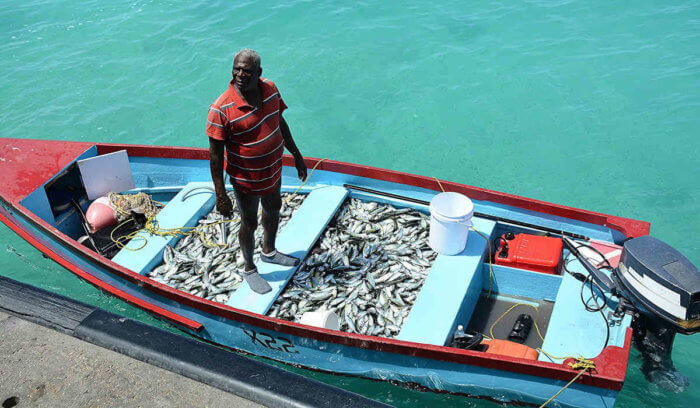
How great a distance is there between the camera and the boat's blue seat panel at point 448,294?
18.8 ft

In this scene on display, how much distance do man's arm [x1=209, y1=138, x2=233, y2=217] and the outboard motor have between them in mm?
3793

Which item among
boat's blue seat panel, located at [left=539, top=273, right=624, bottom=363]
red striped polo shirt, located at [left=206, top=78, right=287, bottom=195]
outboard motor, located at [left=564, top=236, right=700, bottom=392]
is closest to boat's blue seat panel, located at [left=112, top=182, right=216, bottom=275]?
red striped polo shirt, located at [left=206, top=78, right=287, bottom=195]

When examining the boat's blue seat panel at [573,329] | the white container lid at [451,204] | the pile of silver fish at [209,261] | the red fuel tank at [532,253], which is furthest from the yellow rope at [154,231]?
the boat's blue seat panel at [573,329]

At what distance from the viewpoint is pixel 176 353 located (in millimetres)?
3527

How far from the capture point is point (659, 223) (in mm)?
9508

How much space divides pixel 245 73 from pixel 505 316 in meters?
3.86

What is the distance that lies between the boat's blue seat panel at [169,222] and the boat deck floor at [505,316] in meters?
3.82

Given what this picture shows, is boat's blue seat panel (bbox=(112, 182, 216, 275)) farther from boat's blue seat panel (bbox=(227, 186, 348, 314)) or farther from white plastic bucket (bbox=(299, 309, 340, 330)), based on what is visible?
white plastic bucket (bbox=(299, 309, 340, 330))

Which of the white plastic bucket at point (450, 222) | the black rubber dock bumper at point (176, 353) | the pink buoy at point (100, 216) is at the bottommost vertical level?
the pink buoy at point (100, 216)

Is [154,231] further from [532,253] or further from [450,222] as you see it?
[532,253]

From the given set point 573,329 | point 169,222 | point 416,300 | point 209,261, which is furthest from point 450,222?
point 169,222

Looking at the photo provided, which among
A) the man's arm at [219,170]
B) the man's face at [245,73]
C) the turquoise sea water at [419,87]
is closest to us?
the man's face at [245,73]

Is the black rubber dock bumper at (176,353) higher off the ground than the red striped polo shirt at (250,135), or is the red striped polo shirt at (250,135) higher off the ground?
the red striped polo shirt at (250,135)

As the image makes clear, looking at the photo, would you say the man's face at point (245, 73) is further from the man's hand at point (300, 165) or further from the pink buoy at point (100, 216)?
the pink buoy at point (100, 216)
